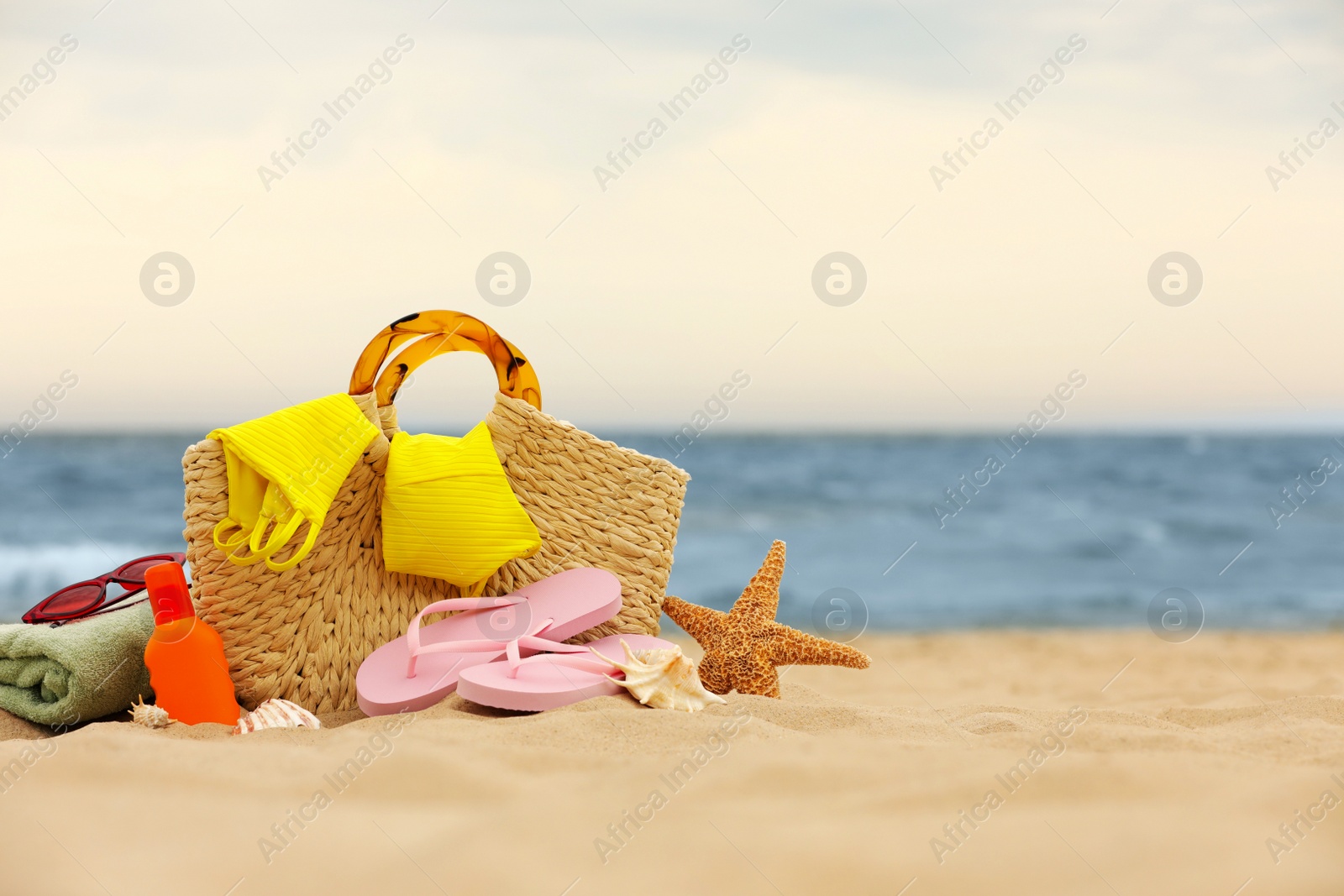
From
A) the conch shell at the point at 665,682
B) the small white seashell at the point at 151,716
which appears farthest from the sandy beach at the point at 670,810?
the conch shell at the point at 665,682

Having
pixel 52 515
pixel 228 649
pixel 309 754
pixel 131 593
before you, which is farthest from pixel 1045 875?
pixel 52 515

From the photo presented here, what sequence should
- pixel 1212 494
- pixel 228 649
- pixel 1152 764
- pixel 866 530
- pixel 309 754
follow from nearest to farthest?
1. pixel 1152 764
2. pixel 309 754
3. pixel 228 649
4. pixel 866 530
5. pixel 1212 494

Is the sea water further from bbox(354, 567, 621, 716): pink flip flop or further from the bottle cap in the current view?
the bottle cap

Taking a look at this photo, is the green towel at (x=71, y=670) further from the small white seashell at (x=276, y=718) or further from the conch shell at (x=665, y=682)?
the conch shell at (x=665, y=682)

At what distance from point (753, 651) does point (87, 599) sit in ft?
5.43

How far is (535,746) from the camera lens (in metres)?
1.65

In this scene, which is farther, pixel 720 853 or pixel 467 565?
pixel 467 565

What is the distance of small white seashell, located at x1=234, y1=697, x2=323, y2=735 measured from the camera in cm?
198

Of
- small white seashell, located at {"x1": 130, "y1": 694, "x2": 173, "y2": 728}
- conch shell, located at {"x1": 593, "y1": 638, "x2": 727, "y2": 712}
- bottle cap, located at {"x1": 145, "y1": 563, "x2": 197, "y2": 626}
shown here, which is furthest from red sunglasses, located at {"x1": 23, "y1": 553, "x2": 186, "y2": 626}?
conch shell, located at {"x1": 593, "y1": 638, "x2": 727, "y2": 712}

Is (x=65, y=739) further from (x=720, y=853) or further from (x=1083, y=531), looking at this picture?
(x=1083, y=531)

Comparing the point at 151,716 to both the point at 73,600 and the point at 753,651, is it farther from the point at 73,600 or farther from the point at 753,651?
the point at 753,651

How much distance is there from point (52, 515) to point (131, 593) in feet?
30.6

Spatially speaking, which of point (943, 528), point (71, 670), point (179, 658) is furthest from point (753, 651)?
point (943, 528)

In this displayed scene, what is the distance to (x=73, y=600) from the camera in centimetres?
227
